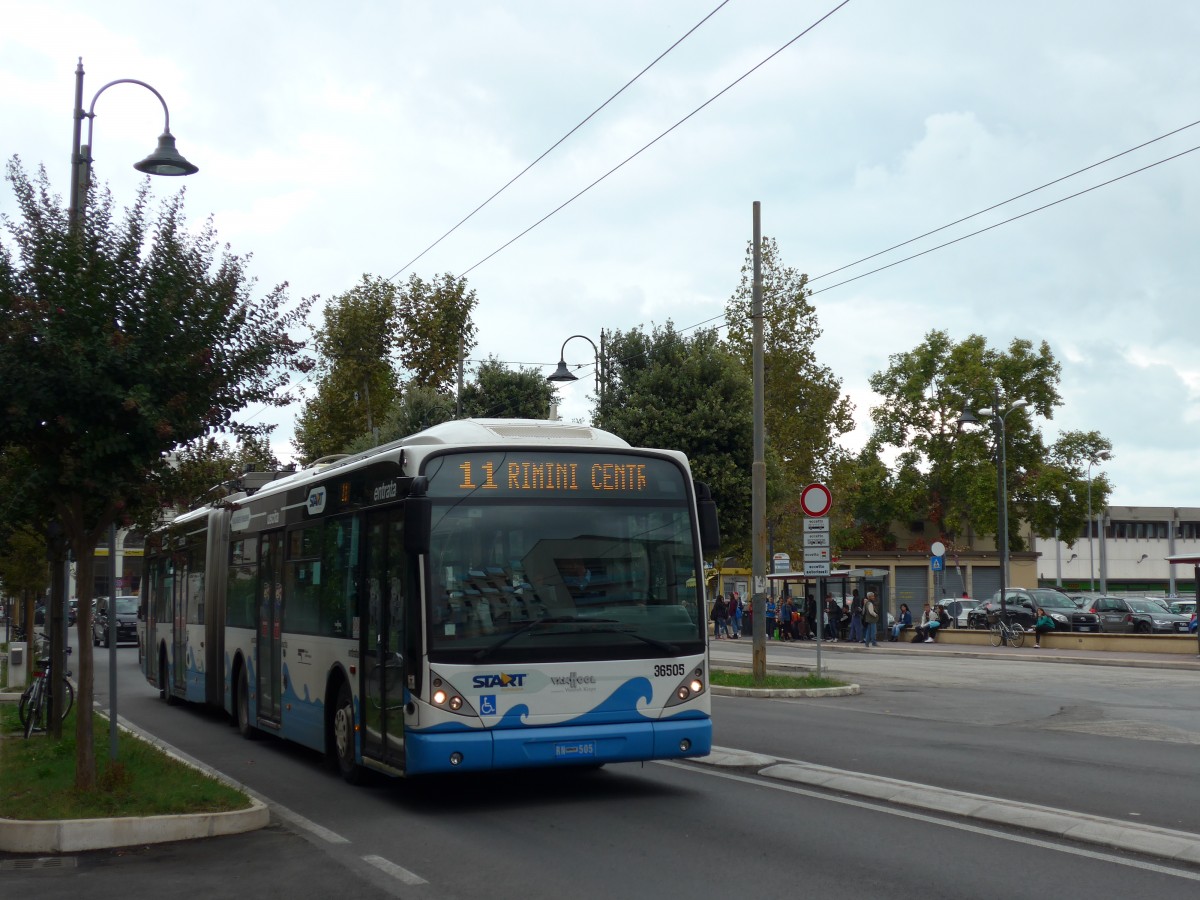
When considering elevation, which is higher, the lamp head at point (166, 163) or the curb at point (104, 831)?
the lamp head at point (166, 163)

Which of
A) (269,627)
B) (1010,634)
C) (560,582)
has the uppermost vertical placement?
(560,582)

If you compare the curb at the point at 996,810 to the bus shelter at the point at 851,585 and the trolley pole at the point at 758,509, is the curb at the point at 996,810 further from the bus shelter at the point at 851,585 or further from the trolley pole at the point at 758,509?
the bus shelter at the point at 851,585

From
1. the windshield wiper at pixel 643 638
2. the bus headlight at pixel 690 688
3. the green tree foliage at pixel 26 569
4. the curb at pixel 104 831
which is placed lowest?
the curb at pixel 104 831

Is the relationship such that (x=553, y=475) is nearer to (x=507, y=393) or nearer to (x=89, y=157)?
(x=89, y=157)

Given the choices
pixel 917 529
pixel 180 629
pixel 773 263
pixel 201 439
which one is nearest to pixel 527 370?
pixel 773 263

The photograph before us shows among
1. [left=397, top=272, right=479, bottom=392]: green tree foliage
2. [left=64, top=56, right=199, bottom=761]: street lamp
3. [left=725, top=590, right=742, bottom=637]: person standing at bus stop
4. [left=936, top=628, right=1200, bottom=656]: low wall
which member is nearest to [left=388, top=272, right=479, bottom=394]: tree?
[left=397, top=272, right=479, bottom=392]: green tree foliage

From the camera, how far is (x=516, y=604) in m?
10.3

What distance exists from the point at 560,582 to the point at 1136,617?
45.8 m

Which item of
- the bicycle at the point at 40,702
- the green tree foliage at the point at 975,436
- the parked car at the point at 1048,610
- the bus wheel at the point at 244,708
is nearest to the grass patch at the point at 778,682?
the bus wheel at the point at 244,708

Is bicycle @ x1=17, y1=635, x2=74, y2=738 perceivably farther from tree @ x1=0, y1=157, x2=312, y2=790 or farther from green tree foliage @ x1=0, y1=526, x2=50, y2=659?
green tree foliage @ x1=0, y1=526, x2=50, y2=659

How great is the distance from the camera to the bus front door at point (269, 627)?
14.5 m

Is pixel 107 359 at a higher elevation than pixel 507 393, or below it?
below

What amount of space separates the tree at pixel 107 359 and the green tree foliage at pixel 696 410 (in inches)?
1174

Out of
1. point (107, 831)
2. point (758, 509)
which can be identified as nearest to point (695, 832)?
point (107, 831)
